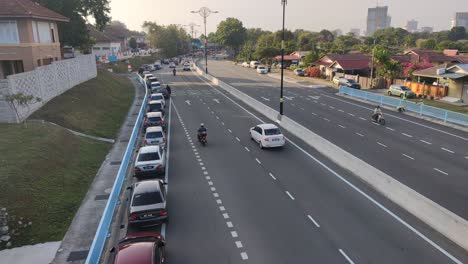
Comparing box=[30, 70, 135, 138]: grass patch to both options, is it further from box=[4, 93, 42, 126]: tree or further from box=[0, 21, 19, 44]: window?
box=[0, 21, 19, 44]: window

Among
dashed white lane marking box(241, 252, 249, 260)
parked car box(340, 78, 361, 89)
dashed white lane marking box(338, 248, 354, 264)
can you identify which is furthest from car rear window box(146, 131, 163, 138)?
parked car box(340, 78, 361, 89)

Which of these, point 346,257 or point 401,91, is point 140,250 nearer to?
point 346,257

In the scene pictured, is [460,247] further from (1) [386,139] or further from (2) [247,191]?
(1) [386,139]

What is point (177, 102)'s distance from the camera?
151 ft

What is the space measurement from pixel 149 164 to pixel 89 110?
54.2ft

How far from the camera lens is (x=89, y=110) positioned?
32594mm

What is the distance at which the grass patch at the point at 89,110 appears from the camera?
89.2 ft

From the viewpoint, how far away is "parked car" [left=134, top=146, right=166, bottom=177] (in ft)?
61.5

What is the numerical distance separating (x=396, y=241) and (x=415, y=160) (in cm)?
1045

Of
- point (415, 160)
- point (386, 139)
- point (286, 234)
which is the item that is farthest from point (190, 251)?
point (386, 139)

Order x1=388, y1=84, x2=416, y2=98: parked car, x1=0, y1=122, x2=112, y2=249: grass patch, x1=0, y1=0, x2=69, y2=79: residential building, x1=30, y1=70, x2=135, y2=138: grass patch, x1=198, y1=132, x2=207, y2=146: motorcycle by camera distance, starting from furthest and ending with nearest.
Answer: x1=388, y1=84, x2=416, y2=98: parked car, x1=0, y1=0, x2=69, y2=79: residential building, x1=30, y1=70, x2=135, y2=138: grass patch, x1=198, y1=132, x2=207, y2=146: motorcycle, x1=0, y1=122, x2=112, y2=249: grass patch

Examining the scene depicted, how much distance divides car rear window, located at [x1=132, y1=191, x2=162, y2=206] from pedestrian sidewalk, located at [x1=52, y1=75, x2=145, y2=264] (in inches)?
73.8

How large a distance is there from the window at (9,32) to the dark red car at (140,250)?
27390 millimetres

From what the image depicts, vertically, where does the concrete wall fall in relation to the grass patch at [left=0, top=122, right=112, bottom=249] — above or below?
above
